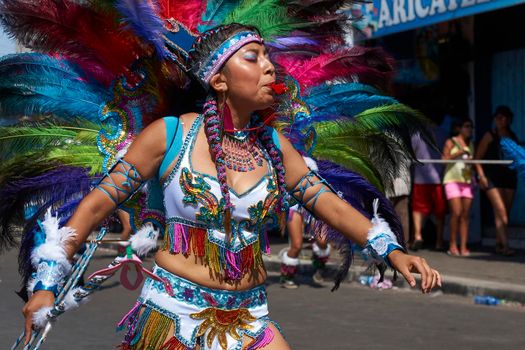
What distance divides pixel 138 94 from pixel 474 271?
7.49 metres

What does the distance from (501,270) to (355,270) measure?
5.31ft

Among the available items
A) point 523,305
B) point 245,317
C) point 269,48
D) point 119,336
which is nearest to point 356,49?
point 269,48

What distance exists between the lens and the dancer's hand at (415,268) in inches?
152

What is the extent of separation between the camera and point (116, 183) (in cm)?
407

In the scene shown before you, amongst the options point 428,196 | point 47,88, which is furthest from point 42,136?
point 428,196

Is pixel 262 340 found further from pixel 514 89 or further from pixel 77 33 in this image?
pixel 514 89

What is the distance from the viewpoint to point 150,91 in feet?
15.5

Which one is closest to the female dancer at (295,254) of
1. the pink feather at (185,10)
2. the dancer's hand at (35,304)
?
the pink feather at (185,10)

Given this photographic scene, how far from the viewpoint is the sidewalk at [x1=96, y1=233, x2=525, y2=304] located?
33.8ft

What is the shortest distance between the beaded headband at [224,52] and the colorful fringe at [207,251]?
63 cm

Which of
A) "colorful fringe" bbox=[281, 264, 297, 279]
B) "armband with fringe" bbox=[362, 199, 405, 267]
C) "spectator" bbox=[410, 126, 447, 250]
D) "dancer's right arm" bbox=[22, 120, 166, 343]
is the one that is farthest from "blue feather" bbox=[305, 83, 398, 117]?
"spectator" bbox=[410, 126, 447, 250]

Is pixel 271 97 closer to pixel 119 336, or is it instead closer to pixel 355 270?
pixel 119 336

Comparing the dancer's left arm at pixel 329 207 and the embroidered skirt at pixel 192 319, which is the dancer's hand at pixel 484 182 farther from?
the embroidered skirt at pixel 192 319

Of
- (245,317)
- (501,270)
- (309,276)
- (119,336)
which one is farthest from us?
(309,276)
